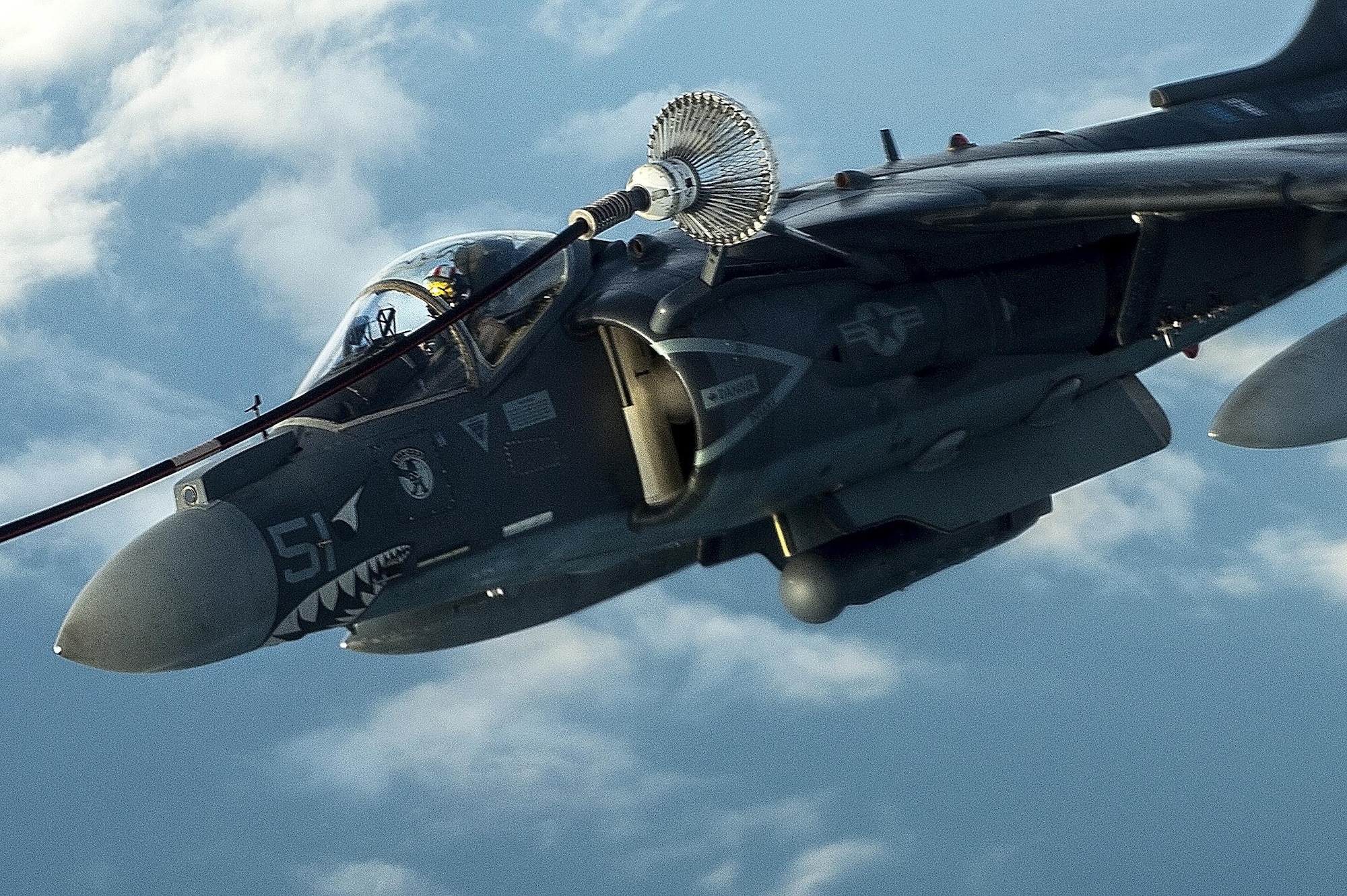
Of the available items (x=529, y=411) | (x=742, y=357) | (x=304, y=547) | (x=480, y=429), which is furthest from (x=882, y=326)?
(x=304, y=547)

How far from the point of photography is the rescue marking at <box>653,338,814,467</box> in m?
11.6

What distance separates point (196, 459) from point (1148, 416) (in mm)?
7987

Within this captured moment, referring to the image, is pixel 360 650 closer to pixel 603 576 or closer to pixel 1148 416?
pixel 603 576

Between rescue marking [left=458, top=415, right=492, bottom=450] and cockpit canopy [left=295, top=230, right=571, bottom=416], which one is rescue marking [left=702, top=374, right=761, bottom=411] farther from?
rescue marking [left=458, top=415, right=492, bottom=450]

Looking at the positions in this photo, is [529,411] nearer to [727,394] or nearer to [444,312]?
[444,312]

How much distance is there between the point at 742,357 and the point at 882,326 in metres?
1.26

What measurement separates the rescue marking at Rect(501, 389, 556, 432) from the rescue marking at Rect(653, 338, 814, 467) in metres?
0.81

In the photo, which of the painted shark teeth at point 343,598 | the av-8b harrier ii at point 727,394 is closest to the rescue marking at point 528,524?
the av-8b harrier ii at point 727,394

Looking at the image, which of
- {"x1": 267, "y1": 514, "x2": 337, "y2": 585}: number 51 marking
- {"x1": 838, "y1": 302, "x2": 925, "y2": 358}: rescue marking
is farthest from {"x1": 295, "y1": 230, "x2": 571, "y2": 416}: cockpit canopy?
{"x1": 838, "y1": 302, "x2": 925, "y2": 358}: rescue marking

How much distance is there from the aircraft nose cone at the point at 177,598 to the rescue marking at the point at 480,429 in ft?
5.21


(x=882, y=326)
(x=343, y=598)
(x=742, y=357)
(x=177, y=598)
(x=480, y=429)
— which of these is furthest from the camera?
(x=882, y=326)

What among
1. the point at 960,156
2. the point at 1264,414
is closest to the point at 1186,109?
the point at 960,156

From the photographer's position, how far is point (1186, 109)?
16797 millimetres

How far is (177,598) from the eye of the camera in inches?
400
